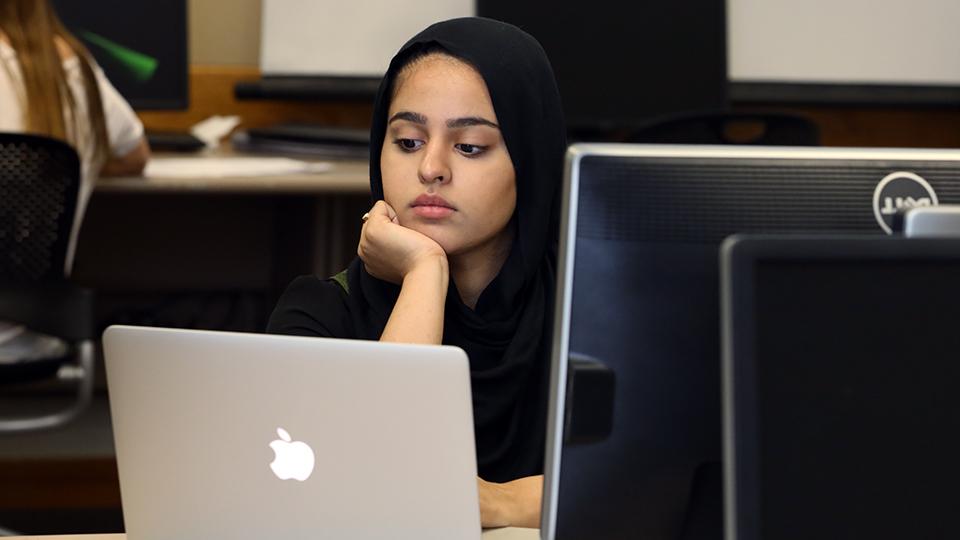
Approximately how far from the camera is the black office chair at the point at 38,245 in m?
2.48

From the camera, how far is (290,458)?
107cm

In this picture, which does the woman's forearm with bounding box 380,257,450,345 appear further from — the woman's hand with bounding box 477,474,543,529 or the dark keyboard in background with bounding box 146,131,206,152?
the dark keyboard in background with bounding box 146,131,206,152

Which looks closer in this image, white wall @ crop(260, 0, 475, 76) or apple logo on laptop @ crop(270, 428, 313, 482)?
apple logo on laptop @ crop(270, 428, 313, 482)

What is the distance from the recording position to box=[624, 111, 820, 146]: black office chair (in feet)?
10.2

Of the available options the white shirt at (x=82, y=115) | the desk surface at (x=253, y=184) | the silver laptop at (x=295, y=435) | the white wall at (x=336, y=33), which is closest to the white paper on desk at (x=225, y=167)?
the desk surface at (x=253, y=184)

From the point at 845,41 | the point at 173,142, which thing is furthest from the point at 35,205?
the point at 845,41

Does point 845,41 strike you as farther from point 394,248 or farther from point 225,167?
point 394,248

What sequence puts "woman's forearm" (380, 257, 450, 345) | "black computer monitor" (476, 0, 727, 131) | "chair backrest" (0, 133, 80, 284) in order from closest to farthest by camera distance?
"woman's forearm" (380, 257, 450, 345)
"chair backrest" (0, 133, 80, 284)
"black computer monitor" (476, 0, 727, 131)

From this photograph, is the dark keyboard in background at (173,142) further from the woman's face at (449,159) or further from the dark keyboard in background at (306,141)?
the woman's face at (449,159)

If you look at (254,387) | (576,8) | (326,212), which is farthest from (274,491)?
(576,8)

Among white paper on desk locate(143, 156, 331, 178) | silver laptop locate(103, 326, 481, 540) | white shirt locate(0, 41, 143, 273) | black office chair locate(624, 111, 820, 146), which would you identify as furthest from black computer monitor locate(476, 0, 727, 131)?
A: silver laptop locate(103, 326, 481, 540)

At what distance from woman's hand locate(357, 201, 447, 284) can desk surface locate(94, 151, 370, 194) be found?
1550mm

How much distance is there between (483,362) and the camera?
1507mm

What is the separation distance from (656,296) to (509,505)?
334 millimetres
